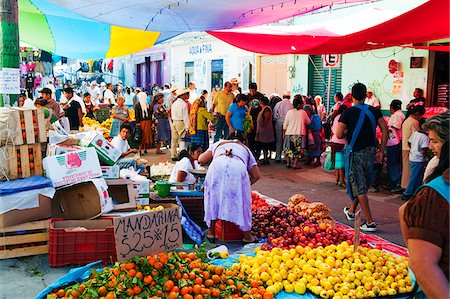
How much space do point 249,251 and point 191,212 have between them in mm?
1306

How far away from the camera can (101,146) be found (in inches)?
262

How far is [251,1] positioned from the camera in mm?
7578

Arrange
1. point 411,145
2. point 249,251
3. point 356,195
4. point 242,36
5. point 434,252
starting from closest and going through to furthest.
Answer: point 434,252 → point 249,251 → point 356,195 → point 411,145 → point 242,36

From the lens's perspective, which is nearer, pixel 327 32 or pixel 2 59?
pixel 2 59

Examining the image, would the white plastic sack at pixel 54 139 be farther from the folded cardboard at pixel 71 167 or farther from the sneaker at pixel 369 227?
the sneaker at pixel 369 227

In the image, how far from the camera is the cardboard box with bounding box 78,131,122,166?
6.56m

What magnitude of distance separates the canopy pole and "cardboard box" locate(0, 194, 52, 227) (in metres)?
1.45

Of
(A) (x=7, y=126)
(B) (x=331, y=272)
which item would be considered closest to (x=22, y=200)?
(A) (x=7, y=126)

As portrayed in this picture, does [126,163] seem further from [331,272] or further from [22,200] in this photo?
[331,272]

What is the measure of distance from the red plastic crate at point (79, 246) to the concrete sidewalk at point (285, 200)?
127 millimetres

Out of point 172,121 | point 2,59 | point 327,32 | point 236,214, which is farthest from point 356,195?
point 172,121

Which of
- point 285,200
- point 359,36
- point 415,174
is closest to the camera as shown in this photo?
point 359,36

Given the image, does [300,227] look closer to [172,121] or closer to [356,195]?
[356,195]

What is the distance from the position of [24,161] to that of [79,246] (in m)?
1.26
